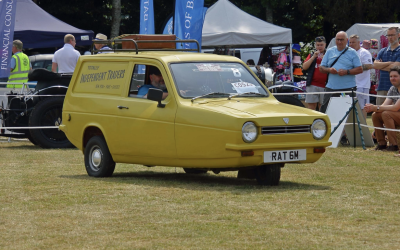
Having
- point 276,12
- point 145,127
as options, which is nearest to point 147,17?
point 145,127

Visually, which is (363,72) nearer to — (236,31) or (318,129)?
(318,129)

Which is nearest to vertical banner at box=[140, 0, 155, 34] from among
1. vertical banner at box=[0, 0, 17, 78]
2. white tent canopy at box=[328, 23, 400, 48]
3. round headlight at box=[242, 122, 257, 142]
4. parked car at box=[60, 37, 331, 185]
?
vertical banner at box=[0, 0, 17, 78]

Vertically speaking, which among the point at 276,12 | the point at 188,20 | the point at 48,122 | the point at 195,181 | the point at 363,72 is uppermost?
the point at 276,12

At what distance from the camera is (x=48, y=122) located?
14586 millimetres

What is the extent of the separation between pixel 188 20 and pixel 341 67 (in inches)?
168

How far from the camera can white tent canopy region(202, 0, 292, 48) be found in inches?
985

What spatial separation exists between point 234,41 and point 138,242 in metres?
19.9

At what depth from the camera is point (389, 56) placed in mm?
14289

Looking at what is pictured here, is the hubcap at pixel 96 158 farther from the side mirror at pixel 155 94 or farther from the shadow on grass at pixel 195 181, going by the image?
the side mirror at pixel 155 94

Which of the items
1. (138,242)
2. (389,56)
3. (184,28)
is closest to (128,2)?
(184,28)

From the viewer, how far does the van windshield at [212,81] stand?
353 inches

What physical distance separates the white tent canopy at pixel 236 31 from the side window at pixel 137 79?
15.3 meters

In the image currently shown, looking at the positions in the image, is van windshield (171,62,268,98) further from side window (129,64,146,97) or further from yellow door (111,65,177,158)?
side window (129,64,146,97)

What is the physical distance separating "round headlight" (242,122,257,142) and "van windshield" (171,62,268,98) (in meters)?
0.98
